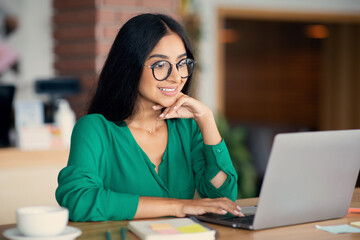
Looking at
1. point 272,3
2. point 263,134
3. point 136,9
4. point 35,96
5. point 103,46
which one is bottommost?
point 263,134

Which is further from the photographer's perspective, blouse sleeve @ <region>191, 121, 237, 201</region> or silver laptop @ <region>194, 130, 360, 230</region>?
blouse sleeve @ <region>191, 121, 237, 201</region>

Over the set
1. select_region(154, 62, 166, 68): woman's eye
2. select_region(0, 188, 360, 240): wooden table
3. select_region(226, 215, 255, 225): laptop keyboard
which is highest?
select_region(154, 62, 166, 68): woman's eye

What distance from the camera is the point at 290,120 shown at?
9.56 meters

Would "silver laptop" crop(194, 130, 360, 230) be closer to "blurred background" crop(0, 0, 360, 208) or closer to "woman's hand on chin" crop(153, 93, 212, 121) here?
"woman's hand on chin" crop(153, 93, 212, 121)

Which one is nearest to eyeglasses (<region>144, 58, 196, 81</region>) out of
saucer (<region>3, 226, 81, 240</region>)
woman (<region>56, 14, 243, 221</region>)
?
woman (<region>56, 14, 243, 221</region>)

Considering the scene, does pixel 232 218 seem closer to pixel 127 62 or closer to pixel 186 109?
Answer: pixel 186 109

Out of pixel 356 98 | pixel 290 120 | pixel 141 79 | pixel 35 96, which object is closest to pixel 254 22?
pixel 290 120

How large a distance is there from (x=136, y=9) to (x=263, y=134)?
8.76 ft

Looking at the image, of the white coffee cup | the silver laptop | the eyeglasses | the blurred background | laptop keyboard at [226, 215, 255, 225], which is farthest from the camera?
the blurred background

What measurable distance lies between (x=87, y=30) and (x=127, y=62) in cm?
243

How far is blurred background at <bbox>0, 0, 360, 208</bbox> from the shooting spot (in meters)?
4.04

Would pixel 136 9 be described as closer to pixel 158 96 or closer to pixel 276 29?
pixel 158 96

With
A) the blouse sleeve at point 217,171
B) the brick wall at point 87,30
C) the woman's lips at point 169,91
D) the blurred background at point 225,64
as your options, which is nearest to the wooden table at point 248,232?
the blouse sleeve at point 217,171

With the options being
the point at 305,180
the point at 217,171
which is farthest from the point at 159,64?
the point at 305,180
